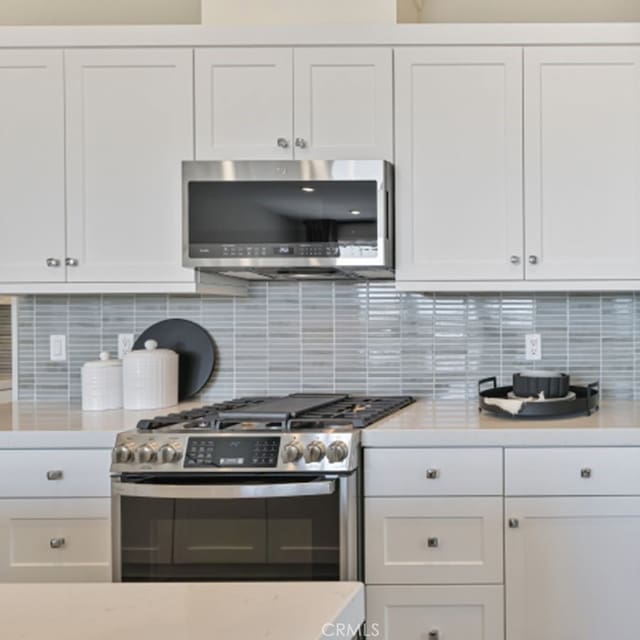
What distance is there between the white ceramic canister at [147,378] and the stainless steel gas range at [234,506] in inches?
23.4

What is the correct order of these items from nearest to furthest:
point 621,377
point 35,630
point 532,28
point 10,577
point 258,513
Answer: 1. point 35,630
2. point 258,513
3. point 10,577
4. point 532,28
5. point 621,377

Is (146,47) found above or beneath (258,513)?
above

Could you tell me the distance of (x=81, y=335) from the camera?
286cm

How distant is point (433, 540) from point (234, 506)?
1.93 feet

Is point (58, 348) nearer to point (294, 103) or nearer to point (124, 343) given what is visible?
point (124, 343)

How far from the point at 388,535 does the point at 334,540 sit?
19cm

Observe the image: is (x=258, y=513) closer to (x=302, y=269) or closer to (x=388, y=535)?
(x=388, y=535)

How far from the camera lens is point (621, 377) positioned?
2.74m

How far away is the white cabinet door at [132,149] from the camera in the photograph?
248cm

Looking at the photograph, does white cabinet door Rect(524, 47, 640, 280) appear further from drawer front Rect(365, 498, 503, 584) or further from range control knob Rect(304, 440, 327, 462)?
range control knob Rect(304, 440, 327, 462)

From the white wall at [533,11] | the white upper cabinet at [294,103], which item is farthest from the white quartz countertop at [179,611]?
the white wall at [533,11]

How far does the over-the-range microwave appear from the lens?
2342 mm

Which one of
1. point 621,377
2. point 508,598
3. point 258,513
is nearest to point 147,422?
point 258,513

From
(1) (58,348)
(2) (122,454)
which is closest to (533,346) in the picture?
(2) (122,454)
